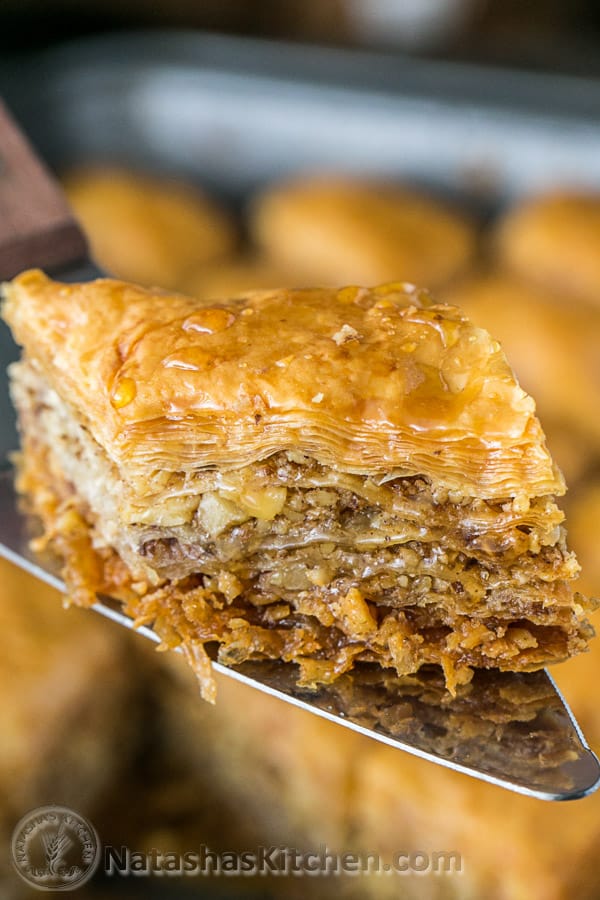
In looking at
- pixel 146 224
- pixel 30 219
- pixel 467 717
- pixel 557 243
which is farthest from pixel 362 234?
pixel 467 717

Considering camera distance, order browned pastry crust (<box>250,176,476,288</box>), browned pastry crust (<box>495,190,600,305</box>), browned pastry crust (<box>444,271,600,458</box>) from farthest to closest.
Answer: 1. browned pastry crust (<box>250,176,476,288</box>)
2. browned pastry crust (<box>495,190,600,305</box>)
3. browned pastry crust (<box>444,271,600,458</box>)

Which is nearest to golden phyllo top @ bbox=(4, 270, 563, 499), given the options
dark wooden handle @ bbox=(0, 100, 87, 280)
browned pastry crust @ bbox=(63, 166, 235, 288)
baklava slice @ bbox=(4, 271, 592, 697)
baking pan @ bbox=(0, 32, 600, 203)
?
baklava slice @ bbox=(4, 271, 592, 697)

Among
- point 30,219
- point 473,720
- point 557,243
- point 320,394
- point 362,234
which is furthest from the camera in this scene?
point 362,234

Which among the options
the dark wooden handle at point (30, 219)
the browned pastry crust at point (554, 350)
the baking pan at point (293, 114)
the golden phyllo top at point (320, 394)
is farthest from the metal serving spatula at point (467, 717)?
the baking pan at point (293, 114)

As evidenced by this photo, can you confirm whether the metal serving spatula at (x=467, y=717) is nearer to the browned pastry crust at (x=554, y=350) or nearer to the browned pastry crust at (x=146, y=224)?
the browned pastry crust at (x=554, y=350)

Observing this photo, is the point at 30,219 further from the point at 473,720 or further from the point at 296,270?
the point at 296,270

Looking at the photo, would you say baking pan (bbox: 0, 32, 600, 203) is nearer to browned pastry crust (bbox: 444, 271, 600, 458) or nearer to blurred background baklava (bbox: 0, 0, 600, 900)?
blurred background baklava (bbox: 0, 0, 600, 900)
